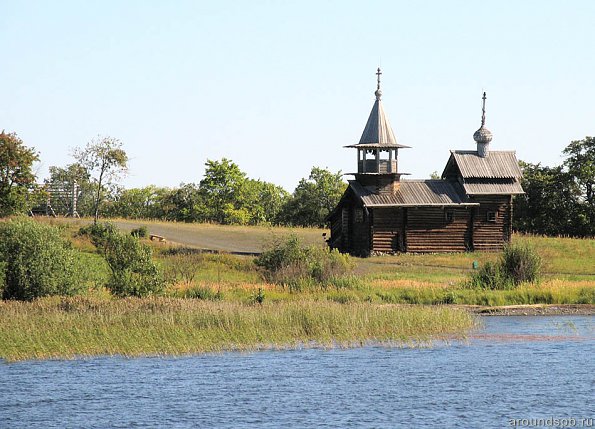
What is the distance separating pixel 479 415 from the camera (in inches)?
1015

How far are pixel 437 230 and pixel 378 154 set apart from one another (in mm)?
6042

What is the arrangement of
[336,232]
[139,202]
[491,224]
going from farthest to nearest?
[139,202] → [336,232] → [491,224]

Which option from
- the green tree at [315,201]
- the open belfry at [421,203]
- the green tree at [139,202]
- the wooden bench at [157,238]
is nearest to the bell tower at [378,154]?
the open belfry at [421,203]

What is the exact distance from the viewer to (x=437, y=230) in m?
68.2

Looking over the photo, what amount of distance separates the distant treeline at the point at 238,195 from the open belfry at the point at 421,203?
1807cm

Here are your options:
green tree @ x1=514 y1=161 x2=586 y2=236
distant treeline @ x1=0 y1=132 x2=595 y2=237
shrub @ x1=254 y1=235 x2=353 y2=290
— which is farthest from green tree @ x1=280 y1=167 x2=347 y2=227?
shrub @ x1=254 y1=235 x2=353 y2=290

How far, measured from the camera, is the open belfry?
220 ft

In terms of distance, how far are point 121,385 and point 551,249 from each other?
46.7 metres

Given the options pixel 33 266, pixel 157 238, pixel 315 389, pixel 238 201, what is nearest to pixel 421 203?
pixel 157 238

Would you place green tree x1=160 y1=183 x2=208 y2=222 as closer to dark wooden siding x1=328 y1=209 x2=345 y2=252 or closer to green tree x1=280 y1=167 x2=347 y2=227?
green tree x1=280 y1=167 x2=347 y2=227

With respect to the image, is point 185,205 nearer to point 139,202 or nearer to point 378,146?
point 139,202

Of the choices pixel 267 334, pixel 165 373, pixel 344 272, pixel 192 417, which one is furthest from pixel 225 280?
pixel 192 417

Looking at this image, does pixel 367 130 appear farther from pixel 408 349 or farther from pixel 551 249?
pixel 408 349

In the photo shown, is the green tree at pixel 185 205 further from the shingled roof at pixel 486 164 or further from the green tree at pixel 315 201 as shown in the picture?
the shingled roof at pixel 486 164
